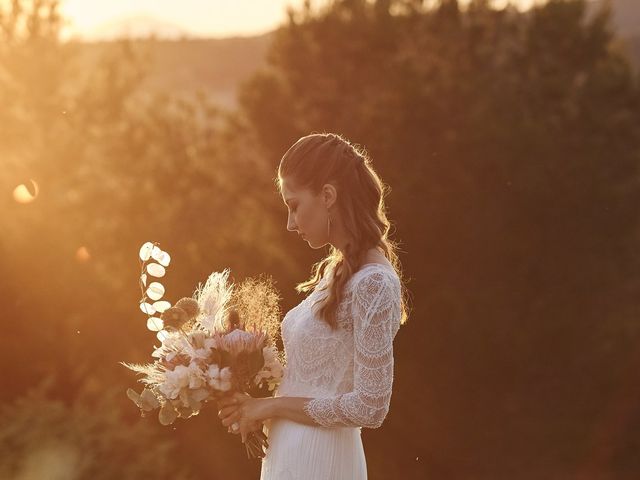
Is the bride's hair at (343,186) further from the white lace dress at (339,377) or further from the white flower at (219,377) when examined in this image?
the white flower at (219,377)

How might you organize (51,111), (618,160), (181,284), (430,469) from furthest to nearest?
1. (51,111)
2. (618,160)
3. (430,469)
4. (181,284)

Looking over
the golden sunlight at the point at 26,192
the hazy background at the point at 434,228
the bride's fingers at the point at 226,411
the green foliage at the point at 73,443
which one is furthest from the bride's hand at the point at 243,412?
the golden sunlight at the point at 26,192

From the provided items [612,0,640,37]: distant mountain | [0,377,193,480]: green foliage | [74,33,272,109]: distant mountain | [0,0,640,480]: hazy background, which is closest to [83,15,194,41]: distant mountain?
[0,0,640,480]: hazy background

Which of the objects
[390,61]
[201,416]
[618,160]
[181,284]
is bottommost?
[201,416]

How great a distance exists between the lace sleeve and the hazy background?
472 centimetres

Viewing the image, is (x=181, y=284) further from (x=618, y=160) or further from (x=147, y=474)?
(x=618, y=160)

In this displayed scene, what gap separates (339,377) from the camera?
11.7 ft

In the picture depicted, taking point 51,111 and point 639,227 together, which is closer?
point 639,227

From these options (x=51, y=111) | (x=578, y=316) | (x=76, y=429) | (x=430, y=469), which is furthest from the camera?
(x=51, y=111)

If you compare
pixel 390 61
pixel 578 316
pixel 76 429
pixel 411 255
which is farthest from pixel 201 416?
pixel 390 61

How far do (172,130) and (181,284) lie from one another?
10094 millimetres

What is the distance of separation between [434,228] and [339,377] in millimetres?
9961

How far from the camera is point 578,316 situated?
1461 cm

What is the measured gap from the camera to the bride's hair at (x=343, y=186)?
3.47 meters
